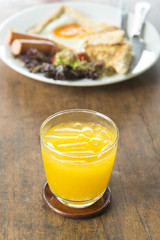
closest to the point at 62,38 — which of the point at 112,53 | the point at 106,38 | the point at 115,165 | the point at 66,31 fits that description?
the point at 66,31

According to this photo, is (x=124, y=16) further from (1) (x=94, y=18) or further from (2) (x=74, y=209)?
(2) (x=74, y=209)

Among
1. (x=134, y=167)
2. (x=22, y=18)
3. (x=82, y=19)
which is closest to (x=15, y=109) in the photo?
(x=134, y=167)

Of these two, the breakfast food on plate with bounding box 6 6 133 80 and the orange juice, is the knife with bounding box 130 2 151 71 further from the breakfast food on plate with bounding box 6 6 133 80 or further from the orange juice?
the orange juice

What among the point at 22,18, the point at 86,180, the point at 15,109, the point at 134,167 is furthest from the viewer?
the point at 22,18

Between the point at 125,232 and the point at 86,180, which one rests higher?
the point at 86,180

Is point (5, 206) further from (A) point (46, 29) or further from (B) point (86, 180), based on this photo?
(A) point (46, 29)

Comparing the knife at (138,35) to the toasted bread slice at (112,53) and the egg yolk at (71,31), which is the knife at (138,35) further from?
the egg yolk at (71,31)
